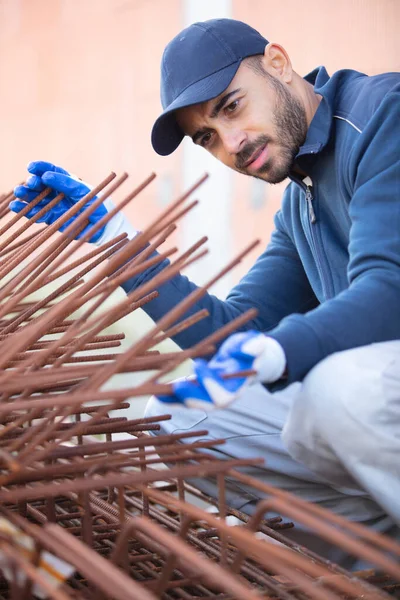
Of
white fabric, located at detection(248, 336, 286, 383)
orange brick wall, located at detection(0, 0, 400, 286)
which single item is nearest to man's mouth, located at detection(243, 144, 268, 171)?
white fabric, located at detection(248, 336, 286, 383)

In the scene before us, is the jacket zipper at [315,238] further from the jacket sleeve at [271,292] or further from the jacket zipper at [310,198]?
the jacket sleeve at [271,292]

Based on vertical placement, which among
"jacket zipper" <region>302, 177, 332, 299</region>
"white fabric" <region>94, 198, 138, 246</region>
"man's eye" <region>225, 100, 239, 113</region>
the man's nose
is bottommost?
"jacket zipper" <region>302, 177, 332, 299</region>

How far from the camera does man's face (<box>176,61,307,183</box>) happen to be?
143 centimetres

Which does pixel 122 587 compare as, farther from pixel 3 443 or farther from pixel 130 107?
pixel 130 107

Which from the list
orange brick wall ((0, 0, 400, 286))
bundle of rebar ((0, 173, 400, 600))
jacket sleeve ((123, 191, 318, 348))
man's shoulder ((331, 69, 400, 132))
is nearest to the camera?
bundle of rebar ((0, 173, 400, 600))

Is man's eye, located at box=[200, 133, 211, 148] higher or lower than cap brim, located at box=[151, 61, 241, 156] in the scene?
lower

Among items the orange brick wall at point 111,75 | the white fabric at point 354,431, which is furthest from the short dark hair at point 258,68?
the orange brick wall at point 111,75

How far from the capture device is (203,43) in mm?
1426

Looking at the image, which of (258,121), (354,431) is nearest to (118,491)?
(354,431)

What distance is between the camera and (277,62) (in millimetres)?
1501

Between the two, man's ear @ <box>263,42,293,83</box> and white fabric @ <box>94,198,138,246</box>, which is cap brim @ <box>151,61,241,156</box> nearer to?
man's ear @ <box>263,42,293,83</box>

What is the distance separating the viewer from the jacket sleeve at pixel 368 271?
3.47 ft

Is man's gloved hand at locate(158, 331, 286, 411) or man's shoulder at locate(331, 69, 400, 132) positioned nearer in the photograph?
A: man's gloved hand at locate(158, 331, 286, 411)

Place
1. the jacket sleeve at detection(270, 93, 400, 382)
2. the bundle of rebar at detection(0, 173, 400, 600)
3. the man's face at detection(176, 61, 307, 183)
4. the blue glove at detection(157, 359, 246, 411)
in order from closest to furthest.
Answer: the bundle of rebar at detection(0, 173, 400, 600), the blue glove at detection(157, 359, 246, 411), the jacket sleeve at detection(270, 93, 400, 382), the man's face at detection(176, 61, 307, 183)
